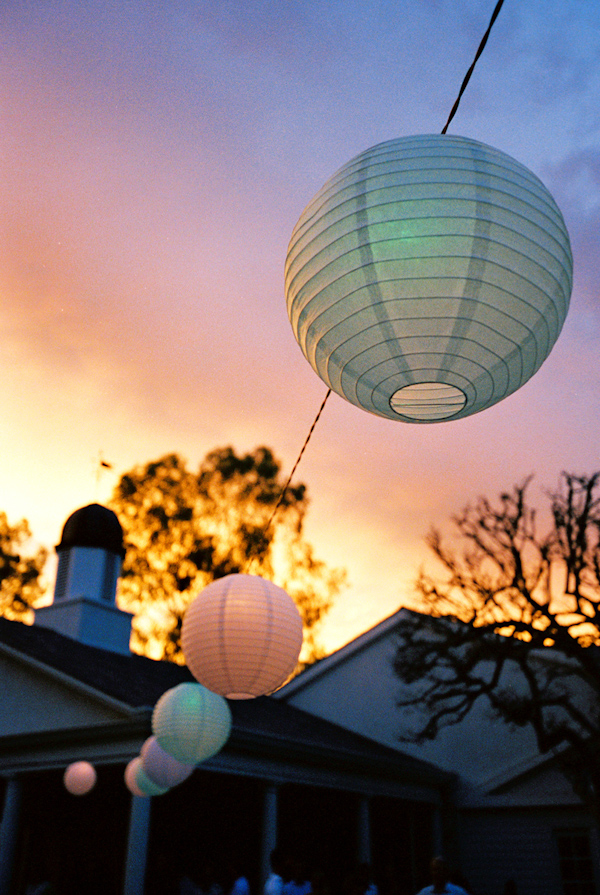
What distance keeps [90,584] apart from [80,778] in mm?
6924

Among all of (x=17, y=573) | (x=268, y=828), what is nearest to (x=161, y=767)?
(x=268, y=828)

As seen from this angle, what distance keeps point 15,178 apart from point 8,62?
143cm

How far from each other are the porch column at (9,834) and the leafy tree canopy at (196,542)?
36.6 ft

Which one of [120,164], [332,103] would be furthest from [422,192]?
[120,164]

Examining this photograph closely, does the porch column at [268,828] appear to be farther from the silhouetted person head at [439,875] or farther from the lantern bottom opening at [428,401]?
the lantern bottom opening at [428,401]

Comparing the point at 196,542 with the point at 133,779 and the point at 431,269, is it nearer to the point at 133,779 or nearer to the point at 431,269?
the point at 133,779

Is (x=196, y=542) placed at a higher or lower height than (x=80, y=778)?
higher

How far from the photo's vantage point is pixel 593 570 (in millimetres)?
15016

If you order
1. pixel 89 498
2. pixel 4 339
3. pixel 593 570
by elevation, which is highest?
pixel 89 498

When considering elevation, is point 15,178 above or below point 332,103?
above

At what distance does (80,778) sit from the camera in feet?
33.4

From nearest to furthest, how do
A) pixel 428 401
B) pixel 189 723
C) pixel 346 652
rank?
pixel 428 401, pixel 189 723, pixel 346 652

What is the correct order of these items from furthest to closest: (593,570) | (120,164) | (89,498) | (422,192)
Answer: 1. (89,498)
2. (593,570)
3. (120,164)
4. (422,192)

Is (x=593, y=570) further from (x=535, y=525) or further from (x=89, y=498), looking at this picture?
(x=89, y=498)
